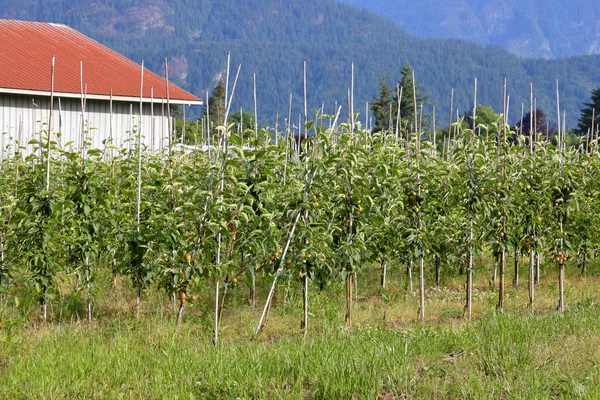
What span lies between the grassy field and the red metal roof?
13.8 m

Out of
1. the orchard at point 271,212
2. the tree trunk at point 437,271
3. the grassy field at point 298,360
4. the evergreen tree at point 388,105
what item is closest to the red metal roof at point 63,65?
the orchard at point 271,212

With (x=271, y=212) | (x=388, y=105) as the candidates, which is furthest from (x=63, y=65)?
(x=388, y=105)

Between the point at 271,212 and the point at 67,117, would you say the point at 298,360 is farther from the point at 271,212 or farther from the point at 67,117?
the point at 67,117

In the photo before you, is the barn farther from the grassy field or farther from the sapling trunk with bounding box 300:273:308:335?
the grassy field

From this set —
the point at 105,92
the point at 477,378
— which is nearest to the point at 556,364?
the point at 477,378

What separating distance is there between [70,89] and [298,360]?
54.5 feet

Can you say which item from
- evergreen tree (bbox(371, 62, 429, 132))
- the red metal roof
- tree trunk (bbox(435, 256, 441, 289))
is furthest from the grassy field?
evergreen tree (bbox(371, 62, 429, 132))

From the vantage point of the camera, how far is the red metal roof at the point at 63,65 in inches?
841

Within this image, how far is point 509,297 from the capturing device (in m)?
11.3

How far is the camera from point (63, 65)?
23828 mm

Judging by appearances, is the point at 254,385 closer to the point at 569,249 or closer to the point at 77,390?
the point at 77,390

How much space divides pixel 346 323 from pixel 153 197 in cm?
274

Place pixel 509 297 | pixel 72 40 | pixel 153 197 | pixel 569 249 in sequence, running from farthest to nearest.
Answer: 1. pixel 72 40
2. pixel 509 297
3. pixel 569 249
4. pixel 153 197

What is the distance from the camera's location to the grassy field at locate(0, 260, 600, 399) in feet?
19.4
